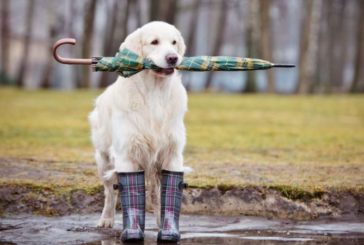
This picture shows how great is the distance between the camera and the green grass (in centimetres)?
1078

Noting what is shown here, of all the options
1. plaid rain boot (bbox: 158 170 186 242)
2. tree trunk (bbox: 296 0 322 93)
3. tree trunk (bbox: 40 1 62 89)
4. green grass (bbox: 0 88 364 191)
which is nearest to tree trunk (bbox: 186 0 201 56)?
tree trunk (bbox: 40 1 62 89)

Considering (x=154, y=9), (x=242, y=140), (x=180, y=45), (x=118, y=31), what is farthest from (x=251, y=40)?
(x=180, y=45)

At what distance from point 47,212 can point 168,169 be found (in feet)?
6.53

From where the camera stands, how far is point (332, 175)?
1090cm

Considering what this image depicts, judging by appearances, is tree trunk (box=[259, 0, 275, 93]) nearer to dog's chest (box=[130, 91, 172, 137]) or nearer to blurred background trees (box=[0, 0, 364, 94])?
blurred background trees (box=[0, 0, 364, 94])

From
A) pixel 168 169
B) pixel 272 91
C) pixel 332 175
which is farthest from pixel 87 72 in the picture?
pixel 168 169

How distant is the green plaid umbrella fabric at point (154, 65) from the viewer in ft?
25.9

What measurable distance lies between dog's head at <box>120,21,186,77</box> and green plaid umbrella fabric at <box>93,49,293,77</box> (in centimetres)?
7

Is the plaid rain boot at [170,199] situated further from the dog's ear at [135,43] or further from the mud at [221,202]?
the mud at [221,202]

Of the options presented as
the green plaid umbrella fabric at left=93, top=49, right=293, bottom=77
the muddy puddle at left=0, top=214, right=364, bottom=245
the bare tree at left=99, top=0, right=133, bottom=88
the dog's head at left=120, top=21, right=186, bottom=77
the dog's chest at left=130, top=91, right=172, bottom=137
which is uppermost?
the bare tree at left=99, top=0, right=133, bottom=88

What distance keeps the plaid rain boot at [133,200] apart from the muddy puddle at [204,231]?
6.6 inches

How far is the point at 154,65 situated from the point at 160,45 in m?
0.18

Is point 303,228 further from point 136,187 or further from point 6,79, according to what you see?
point 6,79

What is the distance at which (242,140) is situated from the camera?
15.7 metres
